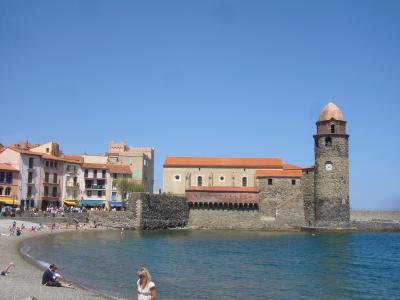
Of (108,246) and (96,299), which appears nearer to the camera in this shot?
(96,299)

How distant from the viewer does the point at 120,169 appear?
67312 mm

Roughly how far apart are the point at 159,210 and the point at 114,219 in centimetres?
482

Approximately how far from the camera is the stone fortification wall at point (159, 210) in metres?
50.7

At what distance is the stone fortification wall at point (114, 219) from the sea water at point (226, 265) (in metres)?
6.63

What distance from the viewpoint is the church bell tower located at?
5244 centimetres

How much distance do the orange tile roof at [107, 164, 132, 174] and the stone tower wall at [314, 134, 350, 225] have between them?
86.4ft

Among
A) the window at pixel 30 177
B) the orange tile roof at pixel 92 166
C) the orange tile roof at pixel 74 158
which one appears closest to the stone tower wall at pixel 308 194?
the orange tile roof at pixel 92 166

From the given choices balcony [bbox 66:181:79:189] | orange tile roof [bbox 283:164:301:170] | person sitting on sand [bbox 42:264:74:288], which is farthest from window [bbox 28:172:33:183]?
person sitting on sand [bbox 42:264:74:288]

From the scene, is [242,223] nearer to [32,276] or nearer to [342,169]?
[342,169]

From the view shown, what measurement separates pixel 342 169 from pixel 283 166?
30.0ft

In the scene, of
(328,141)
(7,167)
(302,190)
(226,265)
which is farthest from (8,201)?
(328,141)

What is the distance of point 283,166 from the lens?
60.5m

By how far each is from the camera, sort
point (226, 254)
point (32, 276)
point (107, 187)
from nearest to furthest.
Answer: point (32, 276)
point (226, 254)
point (107, 187)

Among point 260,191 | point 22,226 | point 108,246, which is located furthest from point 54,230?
point 260,191
